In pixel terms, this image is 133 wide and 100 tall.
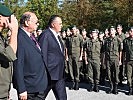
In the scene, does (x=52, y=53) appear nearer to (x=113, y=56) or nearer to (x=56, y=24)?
(x=56, y=24)

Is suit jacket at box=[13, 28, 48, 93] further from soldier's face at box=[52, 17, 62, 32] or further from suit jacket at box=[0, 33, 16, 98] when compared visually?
soldier's face at box=[52, 17, 62, 32]

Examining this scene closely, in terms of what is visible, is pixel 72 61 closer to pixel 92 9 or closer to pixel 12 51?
pixel 12 51

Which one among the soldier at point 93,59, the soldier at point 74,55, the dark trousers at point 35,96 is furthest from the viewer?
the soldier at point 74,55

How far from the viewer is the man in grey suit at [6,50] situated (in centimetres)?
361

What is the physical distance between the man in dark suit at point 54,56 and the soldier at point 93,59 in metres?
4.57

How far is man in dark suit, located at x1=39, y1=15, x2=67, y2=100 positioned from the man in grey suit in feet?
8.49

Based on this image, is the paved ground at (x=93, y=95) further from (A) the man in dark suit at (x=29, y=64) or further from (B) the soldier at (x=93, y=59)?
(A) the man in dark suit at (x=29, y=64)

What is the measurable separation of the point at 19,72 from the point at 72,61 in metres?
7.16

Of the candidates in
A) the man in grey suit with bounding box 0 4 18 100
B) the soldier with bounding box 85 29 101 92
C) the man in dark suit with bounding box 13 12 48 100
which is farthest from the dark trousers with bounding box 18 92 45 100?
the soldier with bounding box 85 29 101 92

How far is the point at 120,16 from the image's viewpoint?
1072 inches

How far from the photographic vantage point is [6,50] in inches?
A: 142

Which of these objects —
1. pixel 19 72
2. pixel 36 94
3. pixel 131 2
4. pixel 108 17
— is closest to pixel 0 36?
pixel 19 72

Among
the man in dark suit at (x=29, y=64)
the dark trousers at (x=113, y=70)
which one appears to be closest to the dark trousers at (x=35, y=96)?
the man in dark suit at (x=29, y=64)

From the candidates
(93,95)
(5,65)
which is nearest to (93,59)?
(93,95)
